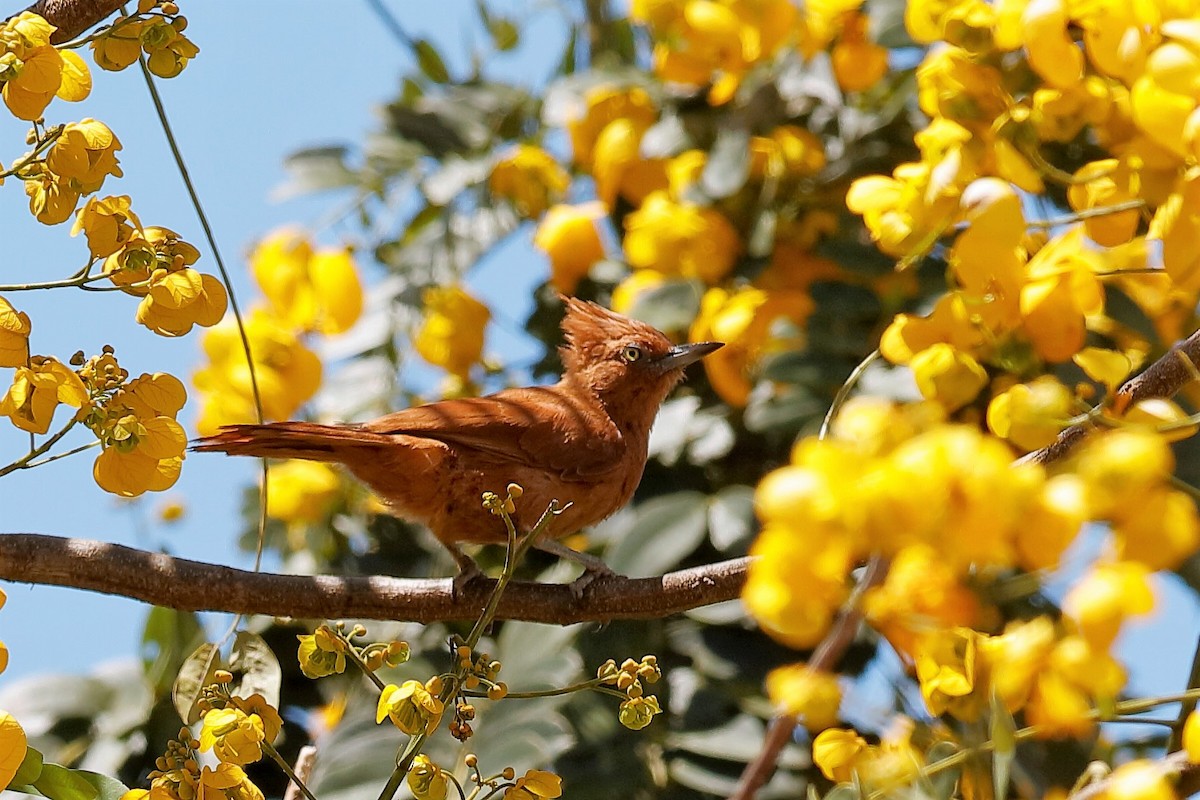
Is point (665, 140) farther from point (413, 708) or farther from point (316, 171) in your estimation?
point (413, 708)

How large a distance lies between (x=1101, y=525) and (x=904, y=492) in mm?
195

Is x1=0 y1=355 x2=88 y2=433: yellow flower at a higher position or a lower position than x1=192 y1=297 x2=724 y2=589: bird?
higher

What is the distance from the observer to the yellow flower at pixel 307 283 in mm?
2936

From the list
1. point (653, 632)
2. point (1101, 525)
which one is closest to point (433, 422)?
point (653, 632)

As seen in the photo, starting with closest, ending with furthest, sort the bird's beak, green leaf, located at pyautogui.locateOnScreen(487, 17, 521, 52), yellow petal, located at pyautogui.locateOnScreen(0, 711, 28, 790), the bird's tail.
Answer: yellow petal, located at pyautogui.locateOnScreen(0, 711, 28, 790)
the bird's tail
the bird's beak
green leaf, located at pyautogui.locateOnScreen(487, 17, 521, 52)

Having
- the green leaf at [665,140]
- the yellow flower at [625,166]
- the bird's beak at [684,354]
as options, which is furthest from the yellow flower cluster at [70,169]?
the green leaf at [665,140]

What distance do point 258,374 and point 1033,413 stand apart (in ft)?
6.86

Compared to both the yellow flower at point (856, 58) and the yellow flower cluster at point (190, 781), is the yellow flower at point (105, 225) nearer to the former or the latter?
the yellow flower cluster at point (190, 781)

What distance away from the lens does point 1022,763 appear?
2.13m

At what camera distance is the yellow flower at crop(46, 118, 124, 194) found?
127cm

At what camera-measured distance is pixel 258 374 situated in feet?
9.24

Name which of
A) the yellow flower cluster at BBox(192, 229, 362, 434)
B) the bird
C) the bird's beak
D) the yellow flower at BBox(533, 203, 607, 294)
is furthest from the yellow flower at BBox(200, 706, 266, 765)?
the yellow flower at BBox(533, 203, 607, 294)

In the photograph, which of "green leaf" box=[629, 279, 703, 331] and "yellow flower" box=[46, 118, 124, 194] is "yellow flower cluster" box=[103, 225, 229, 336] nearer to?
"yellow flower" box=[46, 118, 124, 194]

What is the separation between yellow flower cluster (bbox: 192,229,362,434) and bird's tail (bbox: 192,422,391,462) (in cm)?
36
